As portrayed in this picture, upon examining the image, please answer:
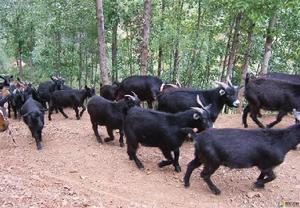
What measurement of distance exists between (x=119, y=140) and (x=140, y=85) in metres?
2.63

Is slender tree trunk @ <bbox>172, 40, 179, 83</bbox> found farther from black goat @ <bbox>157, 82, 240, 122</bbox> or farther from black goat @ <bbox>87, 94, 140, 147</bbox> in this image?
black goat @ <bbox>87, 94, 140, 147</bbox>

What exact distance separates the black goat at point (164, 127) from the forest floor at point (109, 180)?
49cm

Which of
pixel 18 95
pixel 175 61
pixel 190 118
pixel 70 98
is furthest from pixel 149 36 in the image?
pixel 190 118

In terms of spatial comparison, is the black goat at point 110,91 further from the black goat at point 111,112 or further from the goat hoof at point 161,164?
the goat hoof at point 161,164

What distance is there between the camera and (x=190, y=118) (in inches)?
303

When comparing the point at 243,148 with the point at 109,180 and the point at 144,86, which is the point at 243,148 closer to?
the point at 109,180

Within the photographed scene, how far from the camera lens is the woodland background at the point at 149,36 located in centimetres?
1697

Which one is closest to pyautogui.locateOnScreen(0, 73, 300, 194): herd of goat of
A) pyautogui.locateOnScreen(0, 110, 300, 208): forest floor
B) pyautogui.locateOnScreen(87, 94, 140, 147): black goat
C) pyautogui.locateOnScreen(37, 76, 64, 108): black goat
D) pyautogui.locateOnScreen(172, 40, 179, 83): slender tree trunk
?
pyautogui.locateOnScreen(87, 94, 140, 147): black goat

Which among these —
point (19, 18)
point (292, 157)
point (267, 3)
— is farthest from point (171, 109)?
point (19, 18)

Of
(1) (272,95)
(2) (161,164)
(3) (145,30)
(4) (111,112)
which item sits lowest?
(2) (161,164)

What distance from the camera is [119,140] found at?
9414 millimetres

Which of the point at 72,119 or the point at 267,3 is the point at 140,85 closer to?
the point at 72,119

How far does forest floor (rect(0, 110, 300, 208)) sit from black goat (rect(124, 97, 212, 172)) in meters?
0.49

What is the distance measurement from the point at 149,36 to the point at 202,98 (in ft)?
32.9
